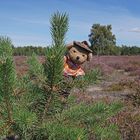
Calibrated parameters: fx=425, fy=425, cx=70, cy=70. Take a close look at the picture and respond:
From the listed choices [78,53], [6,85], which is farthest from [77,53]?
[6,85]

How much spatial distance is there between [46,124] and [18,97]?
247 mm

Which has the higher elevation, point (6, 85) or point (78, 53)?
point (78, 53)

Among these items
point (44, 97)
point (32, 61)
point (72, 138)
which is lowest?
point (72, 138)

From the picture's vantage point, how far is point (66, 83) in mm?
2623

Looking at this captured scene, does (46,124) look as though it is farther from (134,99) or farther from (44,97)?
(134,99)

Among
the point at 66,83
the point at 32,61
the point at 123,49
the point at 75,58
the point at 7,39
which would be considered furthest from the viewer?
the point at 123,49

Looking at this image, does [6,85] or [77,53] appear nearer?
[6,85]

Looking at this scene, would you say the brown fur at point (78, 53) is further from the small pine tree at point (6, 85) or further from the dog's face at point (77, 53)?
the small pine tree at point (6, 85)

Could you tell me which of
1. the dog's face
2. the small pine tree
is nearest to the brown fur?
the dog's face

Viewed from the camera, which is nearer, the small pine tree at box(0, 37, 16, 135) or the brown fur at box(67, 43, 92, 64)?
the small pine tree at box(0, 37, 16, 135)

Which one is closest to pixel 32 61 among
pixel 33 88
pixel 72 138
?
pixel 33 88

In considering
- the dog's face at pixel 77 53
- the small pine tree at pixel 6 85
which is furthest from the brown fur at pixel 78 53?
the small pine tree at pixel 6 85

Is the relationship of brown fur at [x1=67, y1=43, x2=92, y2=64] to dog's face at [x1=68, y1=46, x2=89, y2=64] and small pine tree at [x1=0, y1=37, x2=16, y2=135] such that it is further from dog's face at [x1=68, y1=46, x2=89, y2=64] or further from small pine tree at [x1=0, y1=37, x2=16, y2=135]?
small pine tree at [x1=0, y1=37, x2=16, y2=135]

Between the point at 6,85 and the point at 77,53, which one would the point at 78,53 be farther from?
the point at 6,85
